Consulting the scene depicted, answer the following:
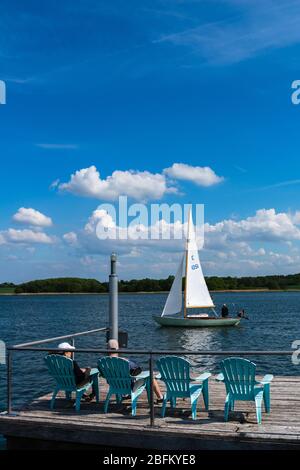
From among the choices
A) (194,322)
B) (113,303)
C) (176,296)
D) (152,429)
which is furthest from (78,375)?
(176,296)

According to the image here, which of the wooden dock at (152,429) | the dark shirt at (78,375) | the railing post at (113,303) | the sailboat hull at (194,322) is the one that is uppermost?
the railing post at (113,303)

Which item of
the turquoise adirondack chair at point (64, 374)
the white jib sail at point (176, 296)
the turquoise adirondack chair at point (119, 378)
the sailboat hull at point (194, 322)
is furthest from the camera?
the white jib sail at point (176, 296)

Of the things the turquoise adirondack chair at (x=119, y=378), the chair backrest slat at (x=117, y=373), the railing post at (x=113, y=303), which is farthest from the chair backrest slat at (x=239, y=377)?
the railing post at (x=113, y=303)

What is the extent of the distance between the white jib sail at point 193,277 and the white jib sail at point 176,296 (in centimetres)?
98

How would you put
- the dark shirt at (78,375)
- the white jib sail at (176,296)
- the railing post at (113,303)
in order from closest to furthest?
the dark shirt at (78,375)
the railing post at (113,303)
the white jib sail at (176,296)

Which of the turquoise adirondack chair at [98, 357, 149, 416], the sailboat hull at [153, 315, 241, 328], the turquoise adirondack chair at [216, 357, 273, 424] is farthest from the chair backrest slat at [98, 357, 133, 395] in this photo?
the sailboat hull at [153, 315, 241, 328]

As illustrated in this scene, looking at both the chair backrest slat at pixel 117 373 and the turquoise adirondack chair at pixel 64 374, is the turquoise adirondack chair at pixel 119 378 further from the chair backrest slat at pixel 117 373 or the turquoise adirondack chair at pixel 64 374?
the turquoise adirondack chair at pixel 64 374

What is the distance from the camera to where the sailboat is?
54.2 m

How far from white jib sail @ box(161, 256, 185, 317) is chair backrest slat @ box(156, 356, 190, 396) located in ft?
149

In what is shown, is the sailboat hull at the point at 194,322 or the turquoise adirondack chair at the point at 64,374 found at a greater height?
the turquoise adirondack chair at the point at 64,374

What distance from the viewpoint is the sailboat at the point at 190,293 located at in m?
54.2

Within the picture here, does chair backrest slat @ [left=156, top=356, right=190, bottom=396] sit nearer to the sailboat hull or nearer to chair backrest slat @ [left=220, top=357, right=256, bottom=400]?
chair backrest slat @ [left=220, top=357, right=256, bottom=400]

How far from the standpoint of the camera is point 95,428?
879 cm
